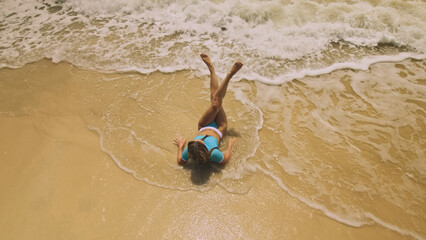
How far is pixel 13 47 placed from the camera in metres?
5.79

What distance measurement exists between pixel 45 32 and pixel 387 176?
8.40 m

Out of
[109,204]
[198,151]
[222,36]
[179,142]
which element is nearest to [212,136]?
[198,151]

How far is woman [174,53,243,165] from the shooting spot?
3102 millimetres

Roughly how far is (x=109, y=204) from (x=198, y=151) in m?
1.39

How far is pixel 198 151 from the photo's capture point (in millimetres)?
3055

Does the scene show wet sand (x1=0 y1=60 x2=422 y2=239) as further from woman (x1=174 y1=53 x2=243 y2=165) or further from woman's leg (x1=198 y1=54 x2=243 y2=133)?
woman's leg (x1=198 y1=54 x2=243 y2=133)

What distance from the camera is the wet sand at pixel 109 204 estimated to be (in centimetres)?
281

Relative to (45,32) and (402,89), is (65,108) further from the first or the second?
(402,89)

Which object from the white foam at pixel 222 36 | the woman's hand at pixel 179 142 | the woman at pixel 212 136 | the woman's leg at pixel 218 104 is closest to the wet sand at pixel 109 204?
the woman's hand at pixel 179 142

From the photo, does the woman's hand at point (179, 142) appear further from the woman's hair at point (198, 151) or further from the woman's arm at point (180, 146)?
the woman's hair at point (198, 151)

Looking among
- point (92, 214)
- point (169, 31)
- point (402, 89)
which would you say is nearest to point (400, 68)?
point (402, 89)

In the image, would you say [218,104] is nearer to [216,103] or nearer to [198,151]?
[216,103]

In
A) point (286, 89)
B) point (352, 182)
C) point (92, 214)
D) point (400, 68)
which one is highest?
point (400, 68)

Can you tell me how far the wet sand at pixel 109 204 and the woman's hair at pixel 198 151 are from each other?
0.42 m
